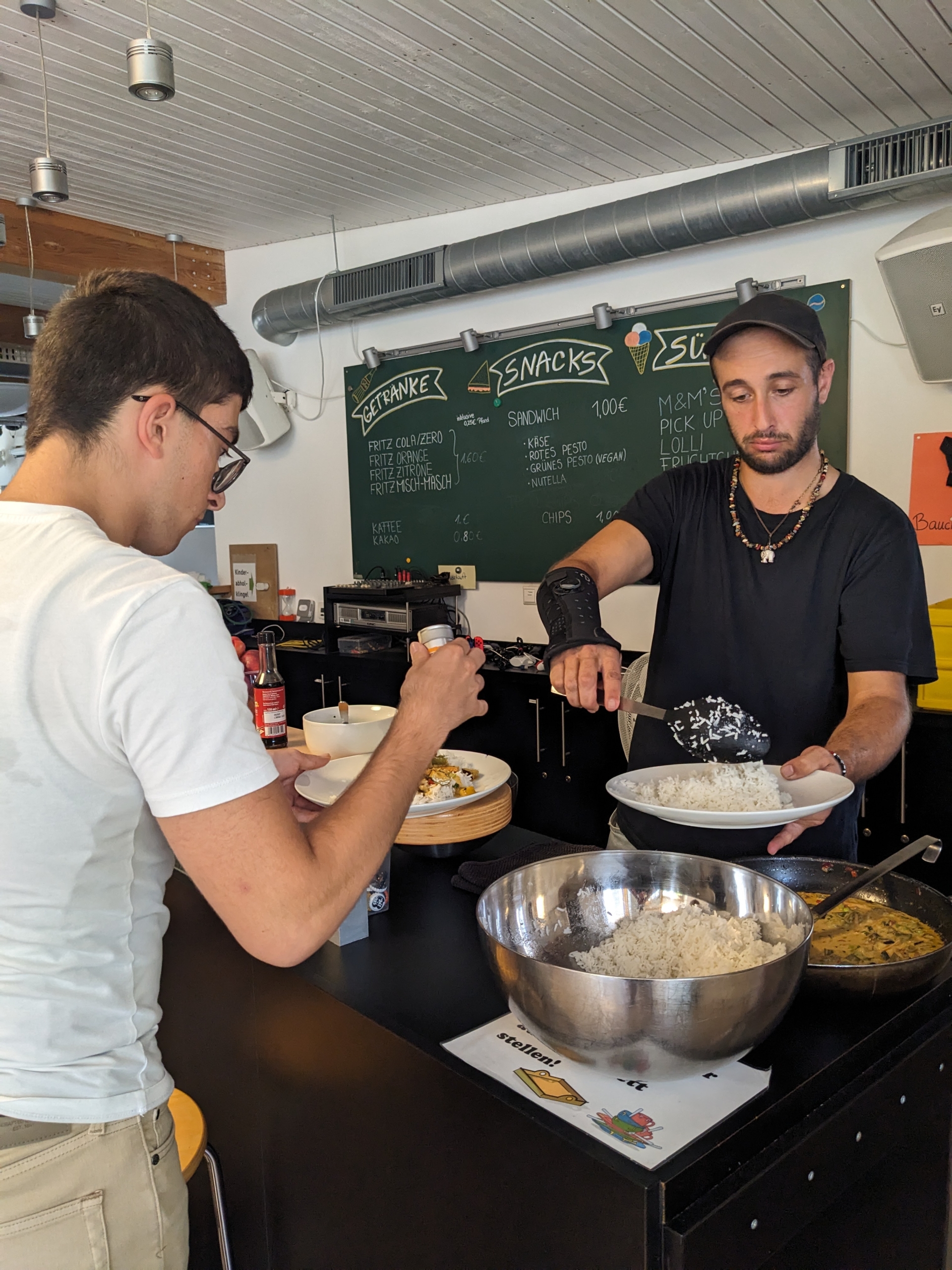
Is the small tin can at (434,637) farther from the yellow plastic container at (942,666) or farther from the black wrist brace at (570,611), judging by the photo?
the yellow plastic container at (942,666)

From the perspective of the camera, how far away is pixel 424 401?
489 cm

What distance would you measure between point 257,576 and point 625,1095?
16.6 feet

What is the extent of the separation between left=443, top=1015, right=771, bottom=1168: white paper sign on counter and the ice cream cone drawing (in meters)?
3.44

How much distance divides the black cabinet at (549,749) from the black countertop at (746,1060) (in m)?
2.23

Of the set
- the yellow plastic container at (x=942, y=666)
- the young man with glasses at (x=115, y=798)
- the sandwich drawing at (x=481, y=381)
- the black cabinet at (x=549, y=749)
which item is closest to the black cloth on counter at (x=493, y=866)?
the young man with glasses at (x=115, y=798)

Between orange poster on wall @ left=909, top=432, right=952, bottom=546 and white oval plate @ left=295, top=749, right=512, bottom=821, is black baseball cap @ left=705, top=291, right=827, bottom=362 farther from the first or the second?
orange poster on wall @ left=909, top=432, right=952, bottom=546

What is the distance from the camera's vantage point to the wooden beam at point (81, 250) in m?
4.51

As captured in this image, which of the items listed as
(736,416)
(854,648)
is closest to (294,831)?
(854,648)

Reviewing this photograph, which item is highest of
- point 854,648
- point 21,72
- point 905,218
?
point 21,72

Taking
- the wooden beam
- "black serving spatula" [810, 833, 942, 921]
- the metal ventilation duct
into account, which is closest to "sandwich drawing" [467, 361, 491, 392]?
the metal ventilation duct

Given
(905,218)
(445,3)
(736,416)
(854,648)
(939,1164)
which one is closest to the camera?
(939,1164)

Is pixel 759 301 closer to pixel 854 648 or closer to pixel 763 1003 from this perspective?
pixel 854 648

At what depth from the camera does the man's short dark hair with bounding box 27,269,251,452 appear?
1003 mm

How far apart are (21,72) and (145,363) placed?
2.84 m
